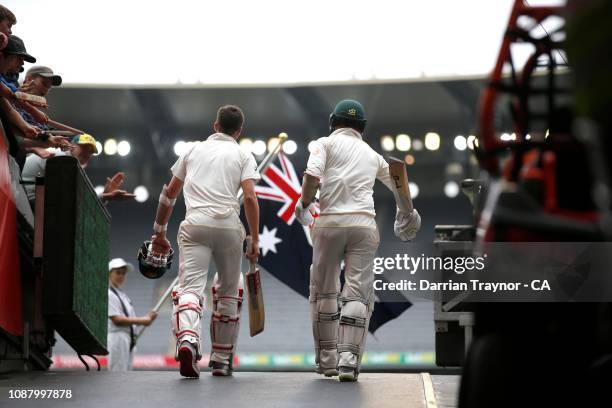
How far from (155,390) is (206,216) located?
1776 millimetres

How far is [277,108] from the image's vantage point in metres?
28.9

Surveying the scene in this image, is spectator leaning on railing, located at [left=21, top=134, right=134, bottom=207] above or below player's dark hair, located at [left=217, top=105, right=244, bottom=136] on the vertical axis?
below

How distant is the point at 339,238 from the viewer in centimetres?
849

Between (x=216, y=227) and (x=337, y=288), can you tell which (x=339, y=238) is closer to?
(x=337, y=288)

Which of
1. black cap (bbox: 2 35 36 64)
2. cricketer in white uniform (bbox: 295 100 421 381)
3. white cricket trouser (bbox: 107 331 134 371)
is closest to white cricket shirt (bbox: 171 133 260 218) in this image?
cricketer in white uniform (bbox: 295 100 421 381)

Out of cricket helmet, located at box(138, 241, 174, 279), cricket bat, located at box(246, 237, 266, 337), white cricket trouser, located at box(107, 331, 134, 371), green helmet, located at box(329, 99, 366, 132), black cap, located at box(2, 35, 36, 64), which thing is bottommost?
white cricket trouser, located at box(107, 331, 134, 371)

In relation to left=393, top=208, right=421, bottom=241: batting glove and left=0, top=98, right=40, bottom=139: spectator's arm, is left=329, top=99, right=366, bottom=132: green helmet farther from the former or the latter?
left=0, top=98, right=40, bottom=139: spectator's arm

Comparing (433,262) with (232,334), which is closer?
(232,334)

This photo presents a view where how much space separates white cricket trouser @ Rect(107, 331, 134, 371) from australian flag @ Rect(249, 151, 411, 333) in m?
1.88

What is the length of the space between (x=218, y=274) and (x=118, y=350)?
19.3ft

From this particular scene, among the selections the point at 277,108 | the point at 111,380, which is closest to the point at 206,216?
the point at 111,380

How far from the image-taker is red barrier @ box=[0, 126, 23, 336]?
7.69 metres

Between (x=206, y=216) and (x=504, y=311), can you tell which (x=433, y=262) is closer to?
(x=206, y=216)

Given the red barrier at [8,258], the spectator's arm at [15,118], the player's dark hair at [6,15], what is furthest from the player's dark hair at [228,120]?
the red barrier at [8,258]
